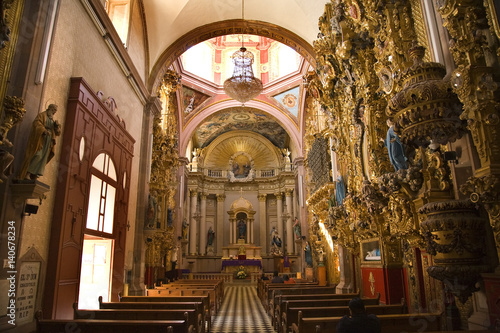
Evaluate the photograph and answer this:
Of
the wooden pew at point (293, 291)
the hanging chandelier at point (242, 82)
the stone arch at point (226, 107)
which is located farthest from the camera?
the stone arch at point (226, 107)

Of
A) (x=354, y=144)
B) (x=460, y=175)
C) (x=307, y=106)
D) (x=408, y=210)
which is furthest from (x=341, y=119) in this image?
(x=307, y=106)

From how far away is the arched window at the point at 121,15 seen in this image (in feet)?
32.3

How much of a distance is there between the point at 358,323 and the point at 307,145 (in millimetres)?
14327

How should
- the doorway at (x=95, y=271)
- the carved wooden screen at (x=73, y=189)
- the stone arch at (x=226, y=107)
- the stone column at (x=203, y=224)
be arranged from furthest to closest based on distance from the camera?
the stone column at (x=203, y=224) → the stone arch at (x=226, y=107) → the doorway at (x=95, y=271) → the carved wooden screen at (x=73, y=189)

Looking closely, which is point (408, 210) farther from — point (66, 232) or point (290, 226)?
point (290, 226)

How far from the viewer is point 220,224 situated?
979 inches

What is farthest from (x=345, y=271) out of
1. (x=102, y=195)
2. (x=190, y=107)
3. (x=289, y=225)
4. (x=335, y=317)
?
(x=289, y=225)

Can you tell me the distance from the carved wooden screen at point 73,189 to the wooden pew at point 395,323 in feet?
13.5

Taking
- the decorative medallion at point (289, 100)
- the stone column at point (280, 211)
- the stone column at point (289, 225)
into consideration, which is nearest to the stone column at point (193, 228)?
the stone column at point (280, 211)

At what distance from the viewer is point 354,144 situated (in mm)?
8430

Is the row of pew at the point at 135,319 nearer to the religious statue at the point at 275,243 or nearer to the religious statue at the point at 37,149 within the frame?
the religious statue at the point at 37,149

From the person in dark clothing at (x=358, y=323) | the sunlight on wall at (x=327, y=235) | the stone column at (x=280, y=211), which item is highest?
the stone column at (x=280, y=211)

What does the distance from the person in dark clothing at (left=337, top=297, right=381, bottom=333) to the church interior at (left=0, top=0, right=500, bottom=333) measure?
96 cm

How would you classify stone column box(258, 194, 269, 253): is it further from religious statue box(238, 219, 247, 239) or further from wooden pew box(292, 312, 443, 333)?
wooden pew box(292, 312, 443, 333)
